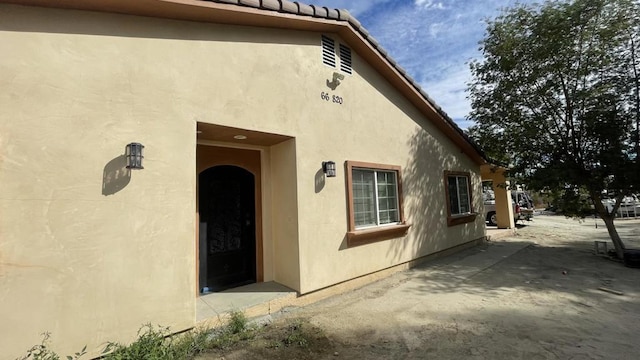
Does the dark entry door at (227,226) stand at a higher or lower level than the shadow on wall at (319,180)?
lower

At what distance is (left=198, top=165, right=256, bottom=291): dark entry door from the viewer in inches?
218

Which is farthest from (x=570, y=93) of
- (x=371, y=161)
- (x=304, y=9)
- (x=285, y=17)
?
(x=285, y=17)

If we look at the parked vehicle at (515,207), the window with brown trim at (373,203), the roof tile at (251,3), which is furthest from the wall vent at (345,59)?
the parked vehicle at (515,207)

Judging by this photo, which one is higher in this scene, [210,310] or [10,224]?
[10,224]

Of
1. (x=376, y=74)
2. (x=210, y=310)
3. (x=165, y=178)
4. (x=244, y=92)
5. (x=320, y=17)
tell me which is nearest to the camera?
(x=165, y=178)

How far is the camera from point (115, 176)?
12.1ft

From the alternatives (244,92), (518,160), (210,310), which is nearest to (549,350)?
(210,310)

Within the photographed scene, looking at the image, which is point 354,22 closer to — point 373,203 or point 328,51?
point 328,51

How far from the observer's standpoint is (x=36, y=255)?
3.19 meters

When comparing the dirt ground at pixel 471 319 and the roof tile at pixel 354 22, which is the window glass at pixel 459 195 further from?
the roof tile at pixel 354 22

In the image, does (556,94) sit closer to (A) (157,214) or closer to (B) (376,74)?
(B) (376,74)

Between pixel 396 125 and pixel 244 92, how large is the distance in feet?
15.5

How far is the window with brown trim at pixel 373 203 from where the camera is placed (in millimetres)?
6590

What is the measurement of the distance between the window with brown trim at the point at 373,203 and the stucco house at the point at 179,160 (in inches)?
1.8
